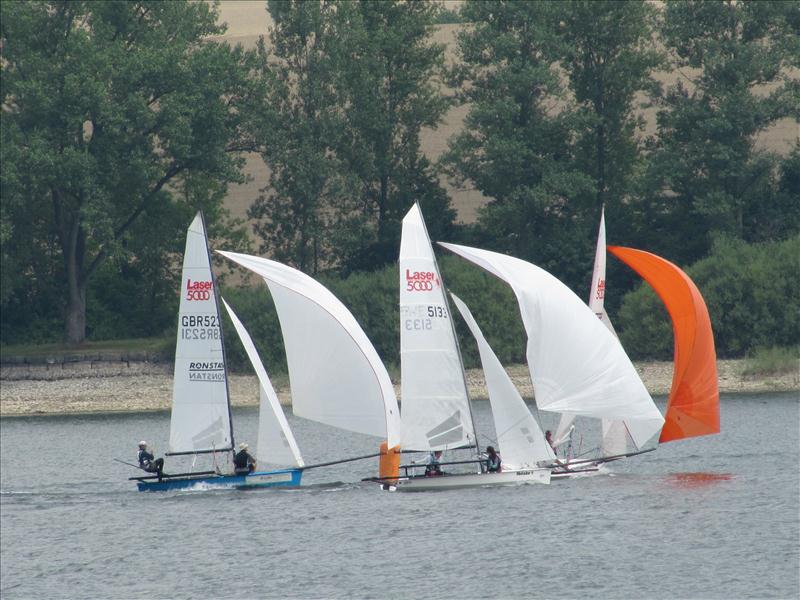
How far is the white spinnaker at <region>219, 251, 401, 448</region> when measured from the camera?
35.8 metres

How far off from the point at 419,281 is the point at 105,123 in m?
35.3

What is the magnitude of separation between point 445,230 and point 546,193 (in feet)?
23.2

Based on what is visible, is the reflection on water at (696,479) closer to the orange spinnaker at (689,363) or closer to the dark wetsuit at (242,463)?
the orange spinnaker at (689,363)

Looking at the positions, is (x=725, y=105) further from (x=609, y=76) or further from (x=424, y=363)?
(x=424, y=363)

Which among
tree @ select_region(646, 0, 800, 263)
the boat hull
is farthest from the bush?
the boat hull

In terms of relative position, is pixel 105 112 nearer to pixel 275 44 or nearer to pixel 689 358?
pixel 275 44

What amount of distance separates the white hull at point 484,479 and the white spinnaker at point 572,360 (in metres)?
2.02

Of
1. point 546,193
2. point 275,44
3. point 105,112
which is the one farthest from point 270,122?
point 546,193

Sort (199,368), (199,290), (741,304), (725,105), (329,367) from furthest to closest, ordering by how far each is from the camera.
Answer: (725,105)
(741,304)
(199,368)
(199,290)
(329,367)

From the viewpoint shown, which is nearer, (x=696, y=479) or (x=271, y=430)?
(x=271, y=430)

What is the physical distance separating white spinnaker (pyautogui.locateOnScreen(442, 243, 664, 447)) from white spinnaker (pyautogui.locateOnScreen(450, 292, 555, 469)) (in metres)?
0.72

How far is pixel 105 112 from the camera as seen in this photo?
219ft

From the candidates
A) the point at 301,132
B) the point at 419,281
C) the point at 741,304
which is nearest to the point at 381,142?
the point at 301,132

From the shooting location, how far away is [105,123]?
6794 cm
